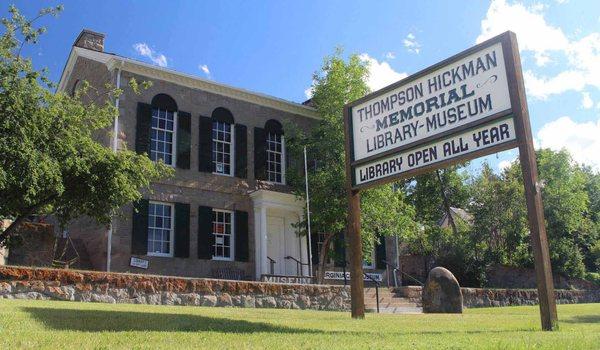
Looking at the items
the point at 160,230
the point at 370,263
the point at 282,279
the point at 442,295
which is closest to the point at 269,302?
the point at 442,295

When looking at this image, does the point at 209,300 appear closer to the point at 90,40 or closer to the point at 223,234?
the point at 223,234

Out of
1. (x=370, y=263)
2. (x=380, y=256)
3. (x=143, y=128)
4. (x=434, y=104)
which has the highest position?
(x=143, y=128)

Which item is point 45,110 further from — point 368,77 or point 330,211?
point 368,77

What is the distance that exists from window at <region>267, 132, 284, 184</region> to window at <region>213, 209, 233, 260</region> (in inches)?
94.5

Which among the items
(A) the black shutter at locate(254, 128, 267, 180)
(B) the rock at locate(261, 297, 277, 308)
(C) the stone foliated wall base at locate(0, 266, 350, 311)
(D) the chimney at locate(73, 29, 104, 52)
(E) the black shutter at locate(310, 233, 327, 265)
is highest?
(D) the chimney at locate(73, 29, 104, 52)

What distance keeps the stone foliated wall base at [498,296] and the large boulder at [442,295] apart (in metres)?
3.61

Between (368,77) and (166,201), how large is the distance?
26.8ft

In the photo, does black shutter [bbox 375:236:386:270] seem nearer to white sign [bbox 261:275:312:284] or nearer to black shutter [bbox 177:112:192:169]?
white sign [bbox 261:275:312:284]

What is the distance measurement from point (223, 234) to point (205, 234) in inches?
34.5

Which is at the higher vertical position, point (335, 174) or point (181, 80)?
point (181, 80)

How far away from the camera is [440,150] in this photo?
8188 mm

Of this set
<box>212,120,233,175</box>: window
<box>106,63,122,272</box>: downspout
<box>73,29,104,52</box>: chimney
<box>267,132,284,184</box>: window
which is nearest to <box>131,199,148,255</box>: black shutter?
<box>106,63,122,272</box>: downspout

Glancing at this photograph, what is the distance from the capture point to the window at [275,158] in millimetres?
21128

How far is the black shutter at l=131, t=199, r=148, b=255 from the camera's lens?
1691 centimetres
